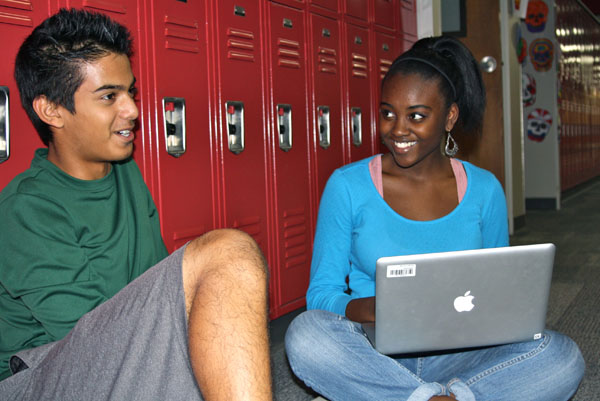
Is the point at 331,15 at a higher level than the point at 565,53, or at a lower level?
lower

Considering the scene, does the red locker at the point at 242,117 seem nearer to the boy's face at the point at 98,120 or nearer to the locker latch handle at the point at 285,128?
the locker latch handle at the point at 285,128

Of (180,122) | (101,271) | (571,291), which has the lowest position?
(571,291)

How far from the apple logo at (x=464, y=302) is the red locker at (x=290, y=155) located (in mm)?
1619

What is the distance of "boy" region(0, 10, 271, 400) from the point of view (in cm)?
94

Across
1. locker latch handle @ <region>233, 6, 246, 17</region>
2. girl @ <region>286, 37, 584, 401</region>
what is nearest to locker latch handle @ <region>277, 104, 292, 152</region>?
locker latch handle @ <region>233, 6, 246, 17</region>

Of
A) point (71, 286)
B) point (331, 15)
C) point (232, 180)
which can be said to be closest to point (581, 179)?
point (331, 15)

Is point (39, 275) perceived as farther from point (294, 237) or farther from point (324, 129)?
point (324, 129)

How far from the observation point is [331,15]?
3221 mm

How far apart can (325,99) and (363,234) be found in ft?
5.57

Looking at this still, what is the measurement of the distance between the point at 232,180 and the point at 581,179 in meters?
9.34

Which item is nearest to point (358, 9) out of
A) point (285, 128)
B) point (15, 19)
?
point (285, 128)

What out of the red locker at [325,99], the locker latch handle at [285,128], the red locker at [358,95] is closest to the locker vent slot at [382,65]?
the red locker at [358,95]

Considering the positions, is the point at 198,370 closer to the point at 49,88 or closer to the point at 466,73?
the point at 49,88

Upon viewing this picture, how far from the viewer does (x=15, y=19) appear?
171 cm
